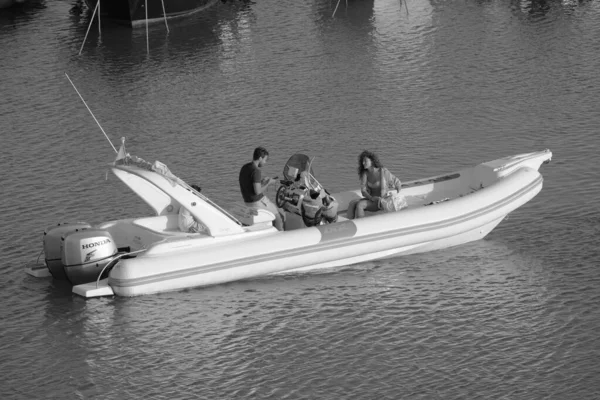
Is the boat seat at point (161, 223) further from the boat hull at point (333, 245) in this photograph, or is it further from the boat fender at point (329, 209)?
the boat fender at point (329, 209)

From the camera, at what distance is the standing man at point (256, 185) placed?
13.3m

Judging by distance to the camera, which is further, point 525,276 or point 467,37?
point 467,37

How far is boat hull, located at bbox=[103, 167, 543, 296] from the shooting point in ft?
40.8

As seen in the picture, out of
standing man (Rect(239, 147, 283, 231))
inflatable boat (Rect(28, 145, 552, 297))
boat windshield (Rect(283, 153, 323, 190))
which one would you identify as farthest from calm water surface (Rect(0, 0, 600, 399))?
boat windshield (Rect(283, 153, 323, 190))

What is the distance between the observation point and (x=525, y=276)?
13.3 m

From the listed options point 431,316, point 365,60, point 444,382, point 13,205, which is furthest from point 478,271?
point 365,60

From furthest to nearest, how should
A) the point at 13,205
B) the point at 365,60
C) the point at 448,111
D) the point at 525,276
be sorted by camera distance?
the point at 365,60 → the point at 448,111 → the point at 13,205 → the point at 525,276

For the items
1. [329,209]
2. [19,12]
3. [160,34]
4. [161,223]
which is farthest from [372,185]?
[19,12]

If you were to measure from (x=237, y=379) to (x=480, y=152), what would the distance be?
7.80 m

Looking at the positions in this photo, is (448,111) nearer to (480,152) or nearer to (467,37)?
(480,152)

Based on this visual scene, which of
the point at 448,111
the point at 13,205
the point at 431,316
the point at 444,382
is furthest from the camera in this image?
the point at 448,111

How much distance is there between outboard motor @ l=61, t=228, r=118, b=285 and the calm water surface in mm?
356

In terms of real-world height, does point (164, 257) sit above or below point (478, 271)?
above

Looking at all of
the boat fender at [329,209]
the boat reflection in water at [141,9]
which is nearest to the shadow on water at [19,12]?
the boat reflection in water at [141,9]
